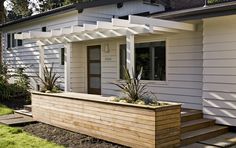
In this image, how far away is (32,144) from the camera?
6.56 meters

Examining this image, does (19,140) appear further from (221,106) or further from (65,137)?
(221,106)

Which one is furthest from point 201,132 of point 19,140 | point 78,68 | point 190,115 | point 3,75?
point 3,75

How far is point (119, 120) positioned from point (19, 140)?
2.30m

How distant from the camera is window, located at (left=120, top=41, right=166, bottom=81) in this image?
29.3ft

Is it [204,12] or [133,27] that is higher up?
[204,12]

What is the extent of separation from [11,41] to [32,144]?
11744 mm

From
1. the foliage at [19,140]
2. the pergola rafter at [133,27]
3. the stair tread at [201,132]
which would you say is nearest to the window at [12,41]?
the pergola rafter at [133,27]

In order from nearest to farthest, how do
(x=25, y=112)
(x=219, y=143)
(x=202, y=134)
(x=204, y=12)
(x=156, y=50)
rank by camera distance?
(x=219, y=143) < (x=202, y=134) < (x=204, y=12) < (x=156, y=50) < (x=25, y=112)

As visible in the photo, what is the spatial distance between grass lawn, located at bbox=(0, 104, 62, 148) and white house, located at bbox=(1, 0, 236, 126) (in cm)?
264

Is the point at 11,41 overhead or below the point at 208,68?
overhead

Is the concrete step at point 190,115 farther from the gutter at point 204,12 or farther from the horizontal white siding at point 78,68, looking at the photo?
the horizontal white siding at point 78,68

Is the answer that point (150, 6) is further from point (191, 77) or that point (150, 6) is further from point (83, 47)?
point (191, 77)

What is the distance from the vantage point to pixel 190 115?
7344 millimetres

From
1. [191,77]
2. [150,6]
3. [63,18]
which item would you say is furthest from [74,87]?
[191,77]
